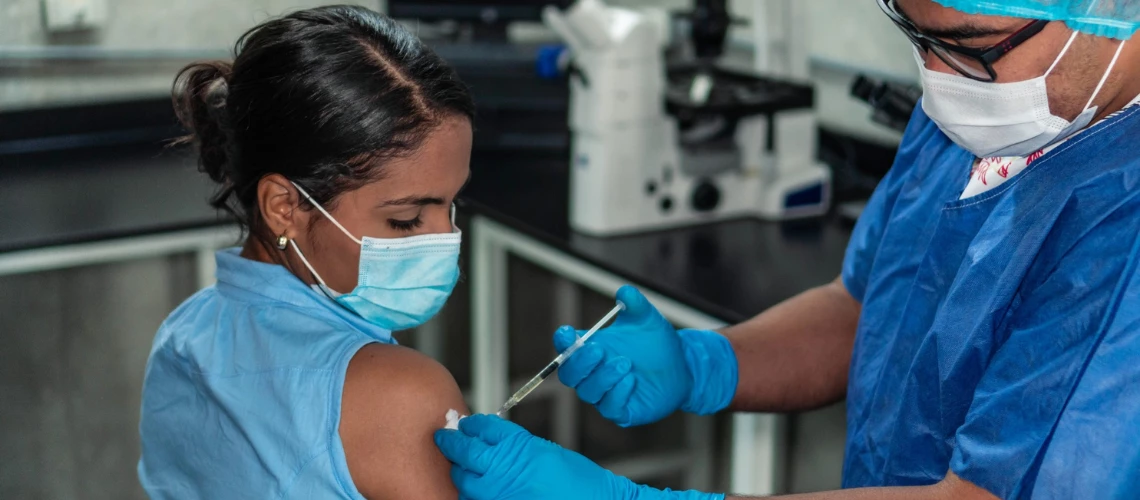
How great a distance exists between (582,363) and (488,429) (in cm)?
22

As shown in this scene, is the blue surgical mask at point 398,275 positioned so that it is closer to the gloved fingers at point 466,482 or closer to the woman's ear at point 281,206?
the woman's ear at point 281,206

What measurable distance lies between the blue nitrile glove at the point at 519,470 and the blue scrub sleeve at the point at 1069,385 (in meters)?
0.28

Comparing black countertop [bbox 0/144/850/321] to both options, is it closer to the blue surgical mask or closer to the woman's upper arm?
the blue surgical mask

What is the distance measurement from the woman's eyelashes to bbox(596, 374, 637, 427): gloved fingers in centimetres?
31

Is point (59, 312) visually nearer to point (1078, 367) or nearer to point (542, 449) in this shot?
point (542, 449)

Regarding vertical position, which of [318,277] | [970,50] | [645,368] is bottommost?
[645,368]

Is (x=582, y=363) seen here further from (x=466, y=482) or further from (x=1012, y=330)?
(x=1012, y=330)

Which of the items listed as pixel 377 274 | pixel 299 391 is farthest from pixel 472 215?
pixel 299 391

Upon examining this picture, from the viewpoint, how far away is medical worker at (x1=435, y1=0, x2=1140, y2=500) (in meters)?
1.01

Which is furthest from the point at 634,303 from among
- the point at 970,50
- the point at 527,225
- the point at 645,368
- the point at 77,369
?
the point at 77,369

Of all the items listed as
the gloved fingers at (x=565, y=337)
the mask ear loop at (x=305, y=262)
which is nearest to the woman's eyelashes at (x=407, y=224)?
the mask ear loop at (x=305, y=262)

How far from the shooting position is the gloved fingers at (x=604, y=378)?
1368 millimetres

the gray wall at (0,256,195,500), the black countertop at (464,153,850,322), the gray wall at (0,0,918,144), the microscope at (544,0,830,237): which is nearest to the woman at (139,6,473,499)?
the black countertop at (464,153,850,322)

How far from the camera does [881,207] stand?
1.43 m
